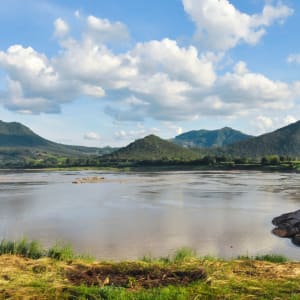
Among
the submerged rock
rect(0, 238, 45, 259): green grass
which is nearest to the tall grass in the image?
rect(0, 238, 45, 259): green grass

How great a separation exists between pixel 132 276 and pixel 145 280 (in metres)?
0.68

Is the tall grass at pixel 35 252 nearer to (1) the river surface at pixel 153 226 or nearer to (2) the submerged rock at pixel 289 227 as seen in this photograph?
(1) the river surface at pixel 153 226

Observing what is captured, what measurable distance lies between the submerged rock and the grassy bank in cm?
1013

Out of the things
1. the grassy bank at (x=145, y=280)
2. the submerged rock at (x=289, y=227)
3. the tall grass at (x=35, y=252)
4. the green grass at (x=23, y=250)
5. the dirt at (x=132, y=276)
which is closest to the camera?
the grassy bank at (x=145, y=280)

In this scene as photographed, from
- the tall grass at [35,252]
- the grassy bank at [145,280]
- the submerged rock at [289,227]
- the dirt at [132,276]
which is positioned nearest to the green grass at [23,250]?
the tall grass at [35,252]

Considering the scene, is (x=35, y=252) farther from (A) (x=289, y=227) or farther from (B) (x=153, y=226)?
(A) (x=289, y=227)

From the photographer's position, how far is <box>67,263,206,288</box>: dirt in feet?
34.9

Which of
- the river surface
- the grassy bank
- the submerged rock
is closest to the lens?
the grassy bank

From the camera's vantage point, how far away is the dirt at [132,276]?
10.6 m

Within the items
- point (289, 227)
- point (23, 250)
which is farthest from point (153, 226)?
point (23, 250)

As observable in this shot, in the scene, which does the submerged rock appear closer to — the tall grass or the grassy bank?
the grassy bank

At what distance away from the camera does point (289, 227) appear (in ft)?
80.9

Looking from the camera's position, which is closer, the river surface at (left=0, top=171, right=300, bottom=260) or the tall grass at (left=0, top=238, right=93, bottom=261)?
the tall grass at (left=0, top=238, right=93, bottom=261)

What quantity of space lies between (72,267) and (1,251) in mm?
4937
